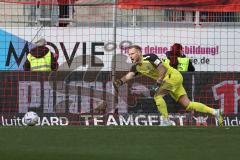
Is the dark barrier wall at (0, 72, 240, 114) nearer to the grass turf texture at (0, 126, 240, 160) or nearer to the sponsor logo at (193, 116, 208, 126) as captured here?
the sponsor logo at (193, 116, 208, 126)

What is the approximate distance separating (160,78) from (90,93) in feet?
6.34

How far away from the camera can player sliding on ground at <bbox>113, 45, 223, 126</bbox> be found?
1675 centimetres

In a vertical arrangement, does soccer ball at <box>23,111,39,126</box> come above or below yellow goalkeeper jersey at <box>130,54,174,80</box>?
below

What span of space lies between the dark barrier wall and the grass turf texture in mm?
4072

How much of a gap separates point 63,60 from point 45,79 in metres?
2.48

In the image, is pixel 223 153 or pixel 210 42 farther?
pixel 210 42

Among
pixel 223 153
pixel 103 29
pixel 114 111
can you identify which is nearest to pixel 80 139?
pixel 223 153

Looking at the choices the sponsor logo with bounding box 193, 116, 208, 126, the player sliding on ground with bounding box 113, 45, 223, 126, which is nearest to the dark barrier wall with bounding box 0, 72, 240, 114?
the sponsor logo with bounding box 193, 116, 208, 126

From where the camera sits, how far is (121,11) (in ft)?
67.5

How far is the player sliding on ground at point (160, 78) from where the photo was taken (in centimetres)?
1675

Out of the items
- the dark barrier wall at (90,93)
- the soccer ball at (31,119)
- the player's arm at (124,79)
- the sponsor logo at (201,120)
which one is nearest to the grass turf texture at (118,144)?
the soccer ball at (31,119)

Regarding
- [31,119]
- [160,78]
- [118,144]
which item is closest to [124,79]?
[160,78]

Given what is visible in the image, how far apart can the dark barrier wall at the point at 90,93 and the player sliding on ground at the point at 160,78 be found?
0.97m

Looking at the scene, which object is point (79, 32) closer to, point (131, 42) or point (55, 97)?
point (131, 42)
